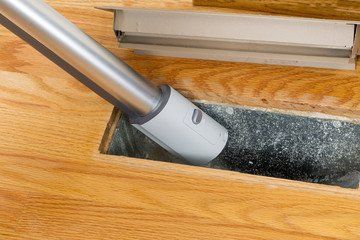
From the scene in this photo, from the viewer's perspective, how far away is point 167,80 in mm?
883

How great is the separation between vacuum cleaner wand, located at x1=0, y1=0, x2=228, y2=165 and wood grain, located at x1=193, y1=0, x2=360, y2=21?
0.16m

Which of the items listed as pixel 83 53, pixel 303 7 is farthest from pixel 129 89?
pixel 303 7

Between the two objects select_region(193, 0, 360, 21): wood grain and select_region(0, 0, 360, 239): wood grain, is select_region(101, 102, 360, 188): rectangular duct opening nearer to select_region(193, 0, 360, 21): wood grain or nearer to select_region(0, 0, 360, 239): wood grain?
select_region(0, 0, 360, 239): wood grain

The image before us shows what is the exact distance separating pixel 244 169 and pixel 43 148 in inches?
14.6

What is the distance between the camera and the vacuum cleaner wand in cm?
67

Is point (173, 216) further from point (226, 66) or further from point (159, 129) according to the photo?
point (226, 66)

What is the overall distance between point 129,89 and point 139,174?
122 millimetres

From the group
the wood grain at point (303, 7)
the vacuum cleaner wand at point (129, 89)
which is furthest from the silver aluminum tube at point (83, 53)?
the wood grain at point (303, 7)

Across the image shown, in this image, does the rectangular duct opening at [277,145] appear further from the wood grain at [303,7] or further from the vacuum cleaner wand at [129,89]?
the wood grain at [303,7]

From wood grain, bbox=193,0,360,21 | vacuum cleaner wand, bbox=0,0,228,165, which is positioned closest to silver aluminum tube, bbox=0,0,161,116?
vacuum cleaner wand, bbox=0,0,228,165

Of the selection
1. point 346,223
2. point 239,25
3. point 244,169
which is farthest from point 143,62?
point 346,223

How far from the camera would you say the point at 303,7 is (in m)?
0.79

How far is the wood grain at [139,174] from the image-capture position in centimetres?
74

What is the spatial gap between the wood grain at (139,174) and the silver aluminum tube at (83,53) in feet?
0.30
